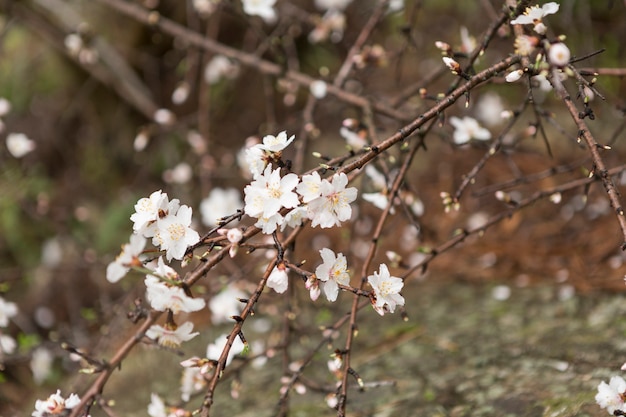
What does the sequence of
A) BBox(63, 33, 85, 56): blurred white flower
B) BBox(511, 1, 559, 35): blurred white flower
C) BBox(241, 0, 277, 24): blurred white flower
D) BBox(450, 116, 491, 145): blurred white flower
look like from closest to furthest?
1. BBox(511, 1, 559, 35): blurred white flower
2. BBox(450, 116, 491, 145): blurred white flower
3. BBox(241, 0, 277, 24): blurred white flower
4. BBox(63, 33, 85, 56): blurred white flower

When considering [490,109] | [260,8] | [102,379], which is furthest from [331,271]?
[490,109]

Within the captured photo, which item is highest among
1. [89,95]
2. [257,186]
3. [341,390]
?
[89,95]

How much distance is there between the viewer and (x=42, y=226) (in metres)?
3.89

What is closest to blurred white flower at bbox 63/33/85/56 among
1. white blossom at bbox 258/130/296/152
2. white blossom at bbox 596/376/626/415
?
white blossom at bbox 258/130/296/152

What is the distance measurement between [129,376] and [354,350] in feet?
3.17

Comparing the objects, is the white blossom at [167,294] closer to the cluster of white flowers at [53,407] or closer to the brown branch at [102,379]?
the brown branch at [102,379]

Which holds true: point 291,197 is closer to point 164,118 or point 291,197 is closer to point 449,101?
point 449,101

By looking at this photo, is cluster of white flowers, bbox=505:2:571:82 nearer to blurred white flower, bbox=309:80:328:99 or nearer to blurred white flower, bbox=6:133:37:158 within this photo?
blurred white flower, bbox=309:80:328:99

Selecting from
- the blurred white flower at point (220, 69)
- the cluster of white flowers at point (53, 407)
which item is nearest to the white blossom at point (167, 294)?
the cluster of white flowers at point (53, 407)

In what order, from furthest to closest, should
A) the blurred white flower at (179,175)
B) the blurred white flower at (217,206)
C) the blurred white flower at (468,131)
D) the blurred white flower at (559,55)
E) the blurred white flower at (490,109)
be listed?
the blurred white flower at (490,109) → the blurred white flower at (179,175) → the blurred white flower at (217,206) → the blurred white flower at (468,131) → the blurred white flower at (559,55)

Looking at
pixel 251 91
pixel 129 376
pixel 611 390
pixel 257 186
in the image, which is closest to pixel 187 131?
pixel 251 91

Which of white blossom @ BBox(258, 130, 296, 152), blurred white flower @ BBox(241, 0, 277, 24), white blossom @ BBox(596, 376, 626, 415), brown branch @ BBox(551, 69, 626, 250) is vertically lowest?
white blossom @ BBox(596, 376, 626, 415)

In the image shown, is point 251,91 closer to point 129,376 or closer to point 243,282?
point 243,282

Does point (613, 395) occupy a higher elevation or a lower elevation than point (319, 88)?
lower
